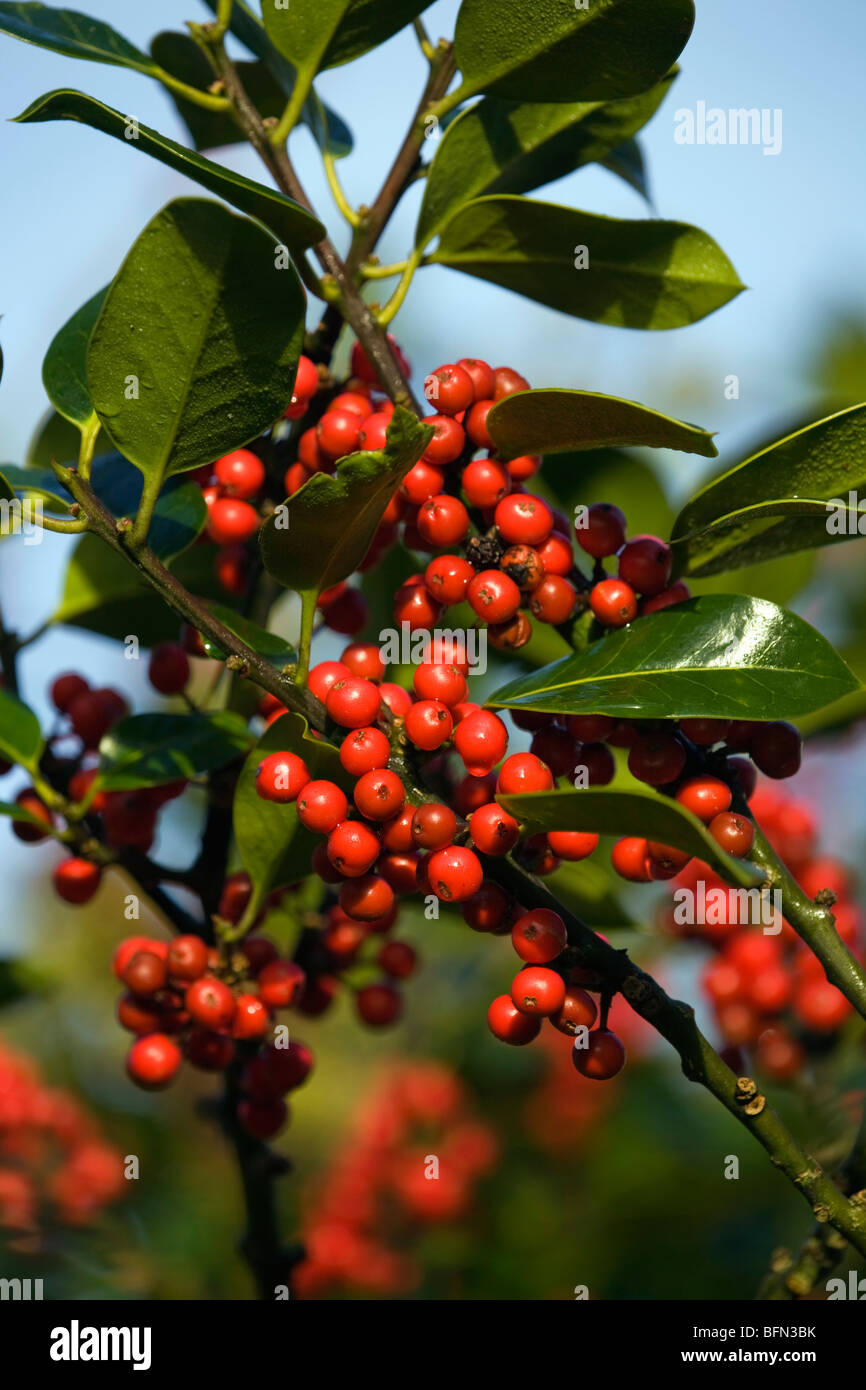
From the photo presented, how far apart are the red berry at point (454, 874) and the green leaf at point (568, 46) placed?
75cm

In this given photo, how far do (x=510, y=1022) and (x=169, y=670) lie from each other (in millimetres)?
754

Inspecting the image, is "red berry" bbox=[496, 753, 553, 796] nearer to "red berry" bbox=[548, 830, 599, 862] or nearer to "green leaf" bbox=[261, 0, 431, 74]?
"red berry" bbox=[548, 830, 599, 862]

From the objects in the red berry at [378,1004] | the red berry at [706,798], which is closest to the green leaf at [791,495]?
the red berry at [706,798]

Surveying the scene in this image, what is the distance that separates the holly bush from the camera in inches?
40.6

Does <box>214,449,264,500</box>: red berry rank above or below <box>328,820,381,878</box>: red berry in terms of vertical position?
above

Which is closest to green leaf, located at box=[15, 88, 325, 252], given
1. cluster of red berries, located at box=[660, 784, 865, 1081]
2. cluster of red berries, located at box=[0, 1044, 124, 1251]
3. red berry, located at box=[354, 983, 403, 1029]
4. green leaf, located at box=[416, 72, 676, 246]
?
green leaf, located at box=[416, 72, 676, 246]

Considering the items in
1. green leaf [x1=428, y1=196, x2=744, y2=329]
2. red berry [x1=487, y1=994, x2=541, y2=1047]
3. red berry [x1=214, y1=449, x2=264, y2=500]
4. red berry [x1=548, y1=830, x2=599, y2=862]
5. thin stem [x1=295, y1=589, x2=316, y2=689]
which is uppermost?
green leaf [x1=428, y1=196, x2=744, y2=329]

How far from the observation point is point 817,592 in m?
2.39

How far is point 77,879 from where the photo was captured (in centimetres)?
160

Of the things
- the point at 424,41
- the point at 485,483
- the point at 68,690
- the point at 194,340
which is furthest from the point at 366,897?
the point at 424,41

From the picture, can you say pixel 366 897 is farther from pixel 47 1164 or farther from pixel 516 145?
pixel 47 1164

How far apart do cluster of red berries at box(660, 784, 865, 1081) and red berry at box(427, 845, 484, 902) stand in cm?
111
